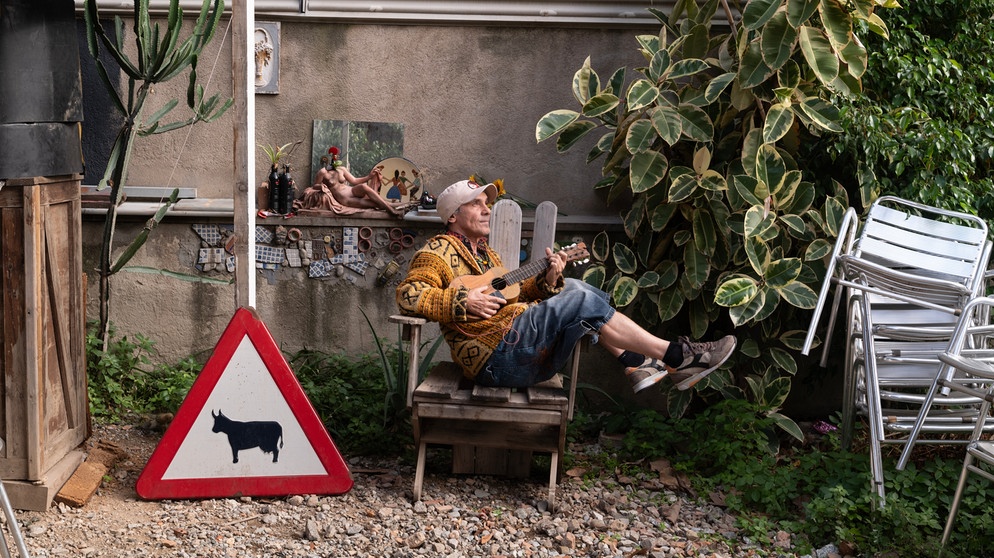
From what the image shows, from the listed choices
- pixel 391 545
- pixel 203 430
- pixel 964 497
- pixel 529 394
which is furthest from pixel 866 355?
pixel 203 430

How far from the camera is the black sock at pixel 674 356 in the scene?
166 inches

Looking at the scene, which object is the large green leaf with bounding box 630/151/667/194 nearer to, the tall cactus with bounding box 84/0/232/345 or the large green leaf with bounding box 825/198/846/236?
the large green leaf with bounding box 825/198/846/236

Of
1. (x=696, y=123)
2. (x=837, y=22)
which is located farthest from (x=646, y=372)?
(x=837, y=22)

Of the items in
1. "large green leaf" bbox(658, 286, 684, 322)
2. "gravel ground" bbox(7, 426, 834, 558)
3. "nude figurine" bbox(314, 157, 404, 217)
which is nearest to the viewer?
"gravel ground" bbox(7, 426, 834, 558)

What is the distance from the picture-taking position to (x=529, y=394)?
412 cm

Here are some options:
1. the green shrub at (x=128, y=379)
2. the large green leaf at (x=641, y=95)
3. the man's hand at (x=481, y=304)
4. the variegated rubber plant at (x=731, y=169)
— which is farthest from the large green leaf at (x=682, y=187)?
the green shrub at (x=128, y=379)

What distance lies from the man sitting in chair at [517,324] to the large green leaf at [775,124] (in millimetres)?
963

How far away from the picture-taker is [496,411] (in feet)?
13.4

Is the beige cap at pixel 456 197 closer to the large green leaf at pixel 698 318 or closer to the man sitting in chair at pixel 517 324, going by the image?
the man sitting in chair at pixel 517 324

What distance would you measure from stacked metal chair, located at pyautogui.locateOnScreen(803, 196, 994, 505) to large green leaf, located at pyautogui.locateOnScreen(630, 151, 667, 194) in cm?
90

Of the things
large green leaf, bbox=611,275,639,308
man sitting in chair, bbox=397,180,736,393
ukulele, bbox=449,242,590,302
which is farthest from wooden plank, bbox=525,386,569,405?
large green leaf, bbox=611,275,639,308

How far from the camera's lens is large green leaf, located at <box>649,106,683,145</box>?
4.47 metres

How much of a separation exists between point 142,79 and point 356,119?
45.7 inches

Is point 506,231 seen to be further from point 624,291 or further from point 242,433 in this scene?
point 242,433
